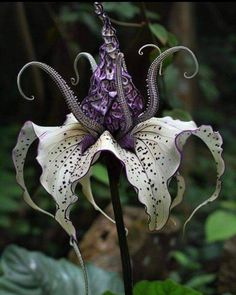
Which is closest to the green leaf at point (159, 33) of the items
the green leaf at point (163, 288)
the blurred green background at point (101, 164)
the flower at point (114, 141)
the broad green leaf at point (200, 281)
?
the blurred green background at point (101, 164)

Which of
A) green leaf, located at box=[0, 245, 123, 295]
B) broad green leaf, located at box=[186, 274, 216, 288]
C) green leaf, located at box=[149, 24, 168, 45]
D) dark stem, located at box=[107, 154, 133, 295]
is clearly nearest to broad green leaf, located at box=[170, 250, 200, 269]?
broad green leaf, located at box=[186, 274, 216, 288]

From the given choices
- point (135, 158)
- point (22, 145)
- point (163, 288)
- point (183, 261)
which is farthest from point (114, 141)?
point (183, 261)

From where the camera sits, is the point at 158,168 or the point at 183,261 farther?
the point at 183,261

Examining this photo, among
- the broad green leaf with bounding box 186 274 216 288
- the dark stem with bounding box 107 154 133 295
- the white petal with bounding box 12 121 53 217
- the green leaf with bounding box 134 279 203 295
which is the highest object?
the white petal with bounding box 12 121 53 217

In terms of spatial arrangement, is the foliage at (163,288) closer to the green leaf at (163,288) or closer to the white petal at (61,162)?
the green leaf at (163,288)

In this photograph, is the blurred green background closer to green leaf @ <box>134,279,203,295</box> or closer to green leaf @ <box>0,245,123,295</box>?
green leaf @ <box>0,245,123,295</box>

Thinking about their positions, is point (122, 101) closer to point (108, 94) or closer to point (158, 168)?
point (108, 94)
